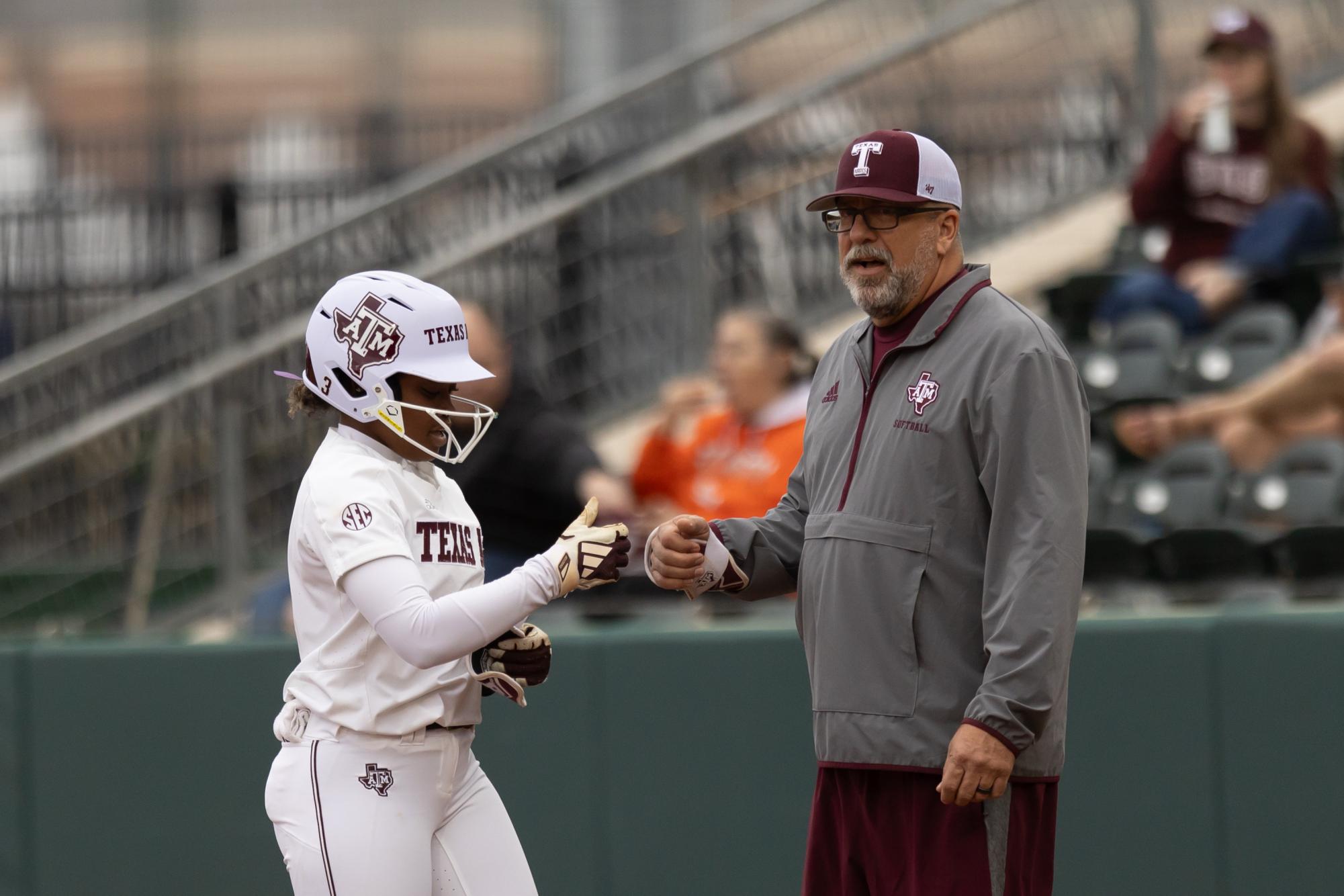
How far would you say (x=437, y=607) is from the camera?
3477mm

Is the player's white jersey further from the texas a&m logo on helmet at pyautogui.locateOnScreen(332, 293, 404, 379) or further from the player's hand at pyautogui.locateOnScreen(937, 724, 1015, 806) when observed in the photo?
the player's hand at pyautogui.locateOnScreen(937, 724, 1015, 806)

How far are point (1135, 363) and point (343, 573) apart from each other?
473cm

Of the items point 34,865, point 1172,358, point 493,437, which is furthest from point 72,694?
point 1172,358

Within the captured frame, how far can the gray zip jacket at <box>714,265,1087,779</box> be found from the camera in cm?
339

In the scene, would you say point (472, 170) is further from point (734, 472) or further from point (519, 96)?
point (519, 96)

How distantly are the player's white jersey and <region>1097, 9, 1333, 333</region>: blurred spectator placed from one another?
4.76m

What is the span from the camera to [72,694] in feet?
20.9

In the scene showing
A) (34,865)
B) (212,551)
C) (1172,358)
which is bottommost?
(34,865)

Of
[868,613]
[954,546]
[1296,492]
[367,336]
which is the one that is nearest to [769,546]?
[868,613]

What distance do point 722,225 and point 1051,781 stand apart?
5049mm

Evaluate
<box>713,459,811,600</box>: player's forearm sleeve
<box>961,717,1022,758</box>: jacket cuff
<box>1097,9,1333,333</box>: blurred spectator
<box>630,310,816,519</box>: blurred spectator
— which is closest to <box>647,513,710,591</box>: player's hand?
<box>713,459,811,600</box>: player's forearm sleeve

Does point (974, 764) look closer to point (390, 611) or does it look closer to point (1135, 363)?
point (390, 611)

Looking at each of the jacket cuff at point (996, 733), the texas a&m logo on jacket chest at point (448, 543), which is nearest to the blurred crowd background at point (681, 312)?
the texas a&m logo on jacket chest at point (448, 543)

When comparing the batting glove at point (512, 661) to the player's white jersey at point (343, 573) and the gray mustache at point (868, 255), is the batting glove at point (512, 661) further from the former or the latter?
the gray mustache at point (868, 255)
